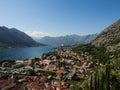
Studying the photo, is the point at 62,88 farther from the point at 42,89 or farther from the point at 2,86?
the point at 2,86

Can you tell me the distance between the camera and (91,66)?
123 meters

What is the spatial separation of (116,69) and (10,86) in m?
43.1

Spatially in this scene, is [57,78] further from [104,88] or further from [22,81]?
[104,88]

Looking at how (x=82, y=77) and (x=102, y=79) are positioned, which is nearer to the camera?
(x=102, y=79)

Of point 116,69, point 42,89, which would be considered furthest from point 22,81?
point 116,69

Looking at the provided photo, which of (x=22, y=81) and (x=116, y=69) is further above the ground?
(x=116, y=69)

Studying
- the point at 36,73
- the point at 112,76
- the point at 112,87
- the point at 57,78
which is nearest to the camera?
the point at 112,87

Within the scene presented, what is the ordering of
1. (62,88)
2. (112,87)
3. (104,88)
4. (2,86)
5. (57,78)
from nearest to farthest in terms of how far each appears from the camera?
1. (104,88)
2. (112,87)
3. (62,88)
4. (2,86)
5. (57,78)

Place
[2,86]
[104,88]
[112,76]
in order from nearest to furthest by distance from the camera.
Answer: [104,88]
[112,76]
[2,86]

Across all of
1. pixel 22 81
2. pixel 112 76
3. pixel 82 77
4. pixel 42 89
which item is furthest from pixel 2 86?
pixel 112 76

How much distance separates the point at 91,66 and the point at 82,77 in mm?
27805

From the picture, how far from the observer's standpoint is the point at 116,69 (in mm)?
75562

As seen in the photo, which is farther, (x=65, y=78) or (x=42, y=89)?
(x=65, y=78)

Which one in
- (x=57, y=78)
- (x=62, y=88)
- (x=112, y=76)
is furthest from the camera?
(x=57, y=78)
